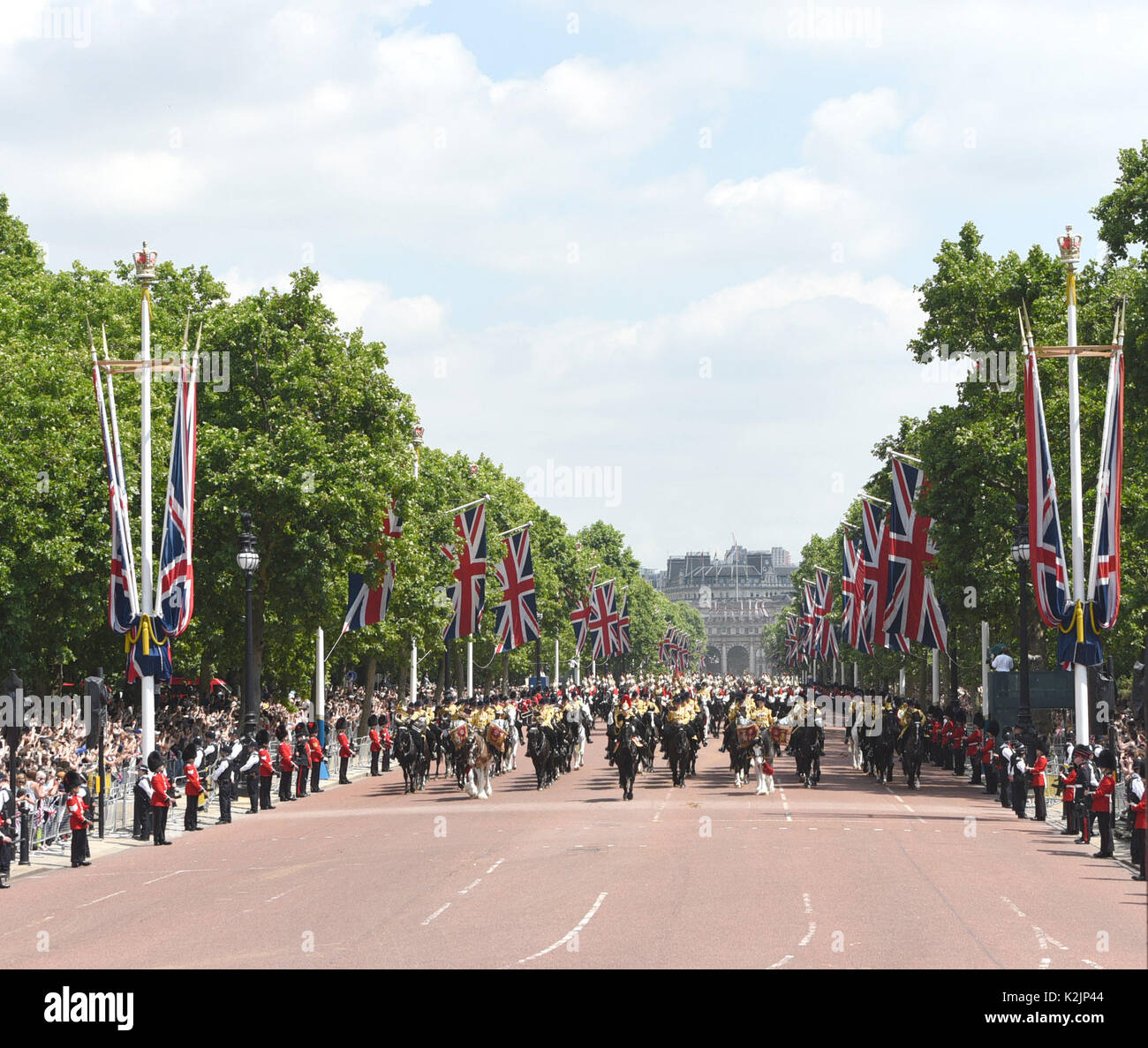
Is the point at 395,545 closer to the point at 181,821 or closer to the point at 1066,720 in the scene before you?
the point at 181,821

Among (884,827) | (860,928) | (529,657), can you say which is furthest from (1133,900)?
(529,657)

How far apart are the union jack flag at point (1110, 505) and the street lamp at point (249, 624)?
17.2m

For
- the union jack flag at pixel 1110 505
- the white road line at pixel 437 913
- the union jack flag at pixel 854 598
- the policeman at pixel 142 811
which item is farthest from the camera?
the union jack flag at pixel 854 598

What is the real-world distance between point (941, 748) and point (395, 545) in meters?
A: 17.4

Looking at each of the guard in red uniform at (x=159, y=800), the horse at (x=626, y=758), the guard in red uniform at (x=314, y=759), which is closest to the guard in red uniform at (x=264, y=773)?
the guard in red uniform at (x=314, y=759)

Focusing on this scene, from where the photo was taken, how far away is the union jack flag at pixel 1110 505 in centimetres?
2847

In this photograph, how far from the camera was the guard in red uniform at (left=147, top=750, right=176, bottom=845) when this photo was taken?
2611cm

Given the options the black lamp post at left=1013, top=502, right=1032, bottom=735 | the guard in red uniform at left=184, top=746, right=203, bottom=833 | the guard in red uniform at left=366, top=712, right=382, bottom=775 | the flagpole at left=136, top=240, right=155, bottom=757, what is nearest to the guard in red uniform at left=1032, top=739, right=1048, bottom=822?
→ the black lamp post at left=1013, top=502, right=1032, bottom=735

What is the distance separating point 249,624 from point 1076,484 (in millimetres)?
17825

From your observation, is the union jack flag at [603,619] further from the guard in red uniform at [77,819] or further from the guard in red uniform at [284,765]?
the guard in red uniform at [77,819]

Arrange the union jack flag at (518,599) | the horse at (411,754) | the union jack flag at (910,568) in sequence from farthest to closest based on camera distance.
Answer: the union jack flag at (518,599), the union jack flag at (910,568), the horse at (411,754)

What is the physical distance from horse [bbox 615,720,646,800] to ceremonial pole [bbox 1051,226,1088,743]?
9.15 metres

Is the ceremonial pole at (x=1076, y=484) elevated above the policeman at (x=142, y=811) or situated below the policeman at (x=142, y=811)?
above

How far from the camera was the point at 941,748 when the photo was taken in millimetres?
45656
